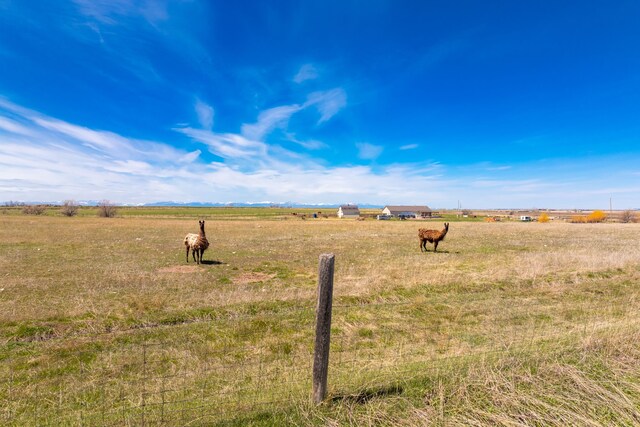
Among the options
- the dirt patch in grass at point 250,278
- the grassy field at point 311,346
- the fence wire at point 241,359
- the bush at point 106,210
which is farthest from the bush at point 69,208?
the fence wire at point 241,359

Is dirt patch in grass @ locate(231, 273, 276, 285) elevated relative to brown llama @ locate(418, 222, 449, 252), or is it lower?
lower

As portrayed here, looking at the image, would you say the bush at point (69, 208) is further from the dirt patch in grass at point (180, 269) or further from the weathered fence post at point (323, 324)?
the weathered fence post at point (323, 324)

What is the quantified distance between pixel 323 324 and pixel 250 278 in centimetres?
1206

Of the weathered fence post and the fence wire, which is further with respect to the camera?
the fence wire

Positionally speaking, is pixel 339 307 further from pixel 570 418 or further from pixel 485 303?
→ pixel 570 418

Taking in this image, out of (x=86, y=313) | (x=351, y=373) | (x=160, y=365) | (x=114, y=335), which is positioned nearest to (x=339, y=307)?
(x=351, y=373)

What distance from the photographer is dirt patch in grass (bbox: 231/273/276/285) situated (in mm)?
14527

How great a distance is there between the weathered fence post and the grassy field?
32cm

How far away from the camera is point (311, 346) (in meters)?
7.23

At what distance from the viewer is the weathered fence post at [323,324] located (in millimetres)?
3857

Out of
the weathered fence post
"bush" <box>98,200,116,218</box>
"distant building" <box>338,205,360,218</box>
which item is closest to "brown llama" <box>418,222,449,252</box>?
the weathered fence post

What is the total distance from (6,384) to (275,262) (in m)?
14.2

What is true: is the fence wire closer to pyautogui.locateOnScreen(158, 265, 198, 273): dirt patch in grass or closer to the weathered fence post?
the weathered fence post

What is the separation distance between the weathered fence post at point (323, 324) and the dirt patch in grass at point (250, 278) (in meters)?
10.8
